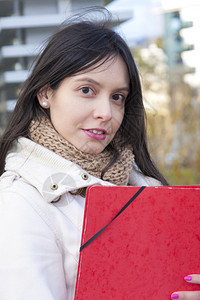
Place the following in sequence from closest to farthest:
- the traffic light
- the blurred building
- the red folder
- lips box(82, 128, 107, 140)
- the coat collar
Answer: the red folder
the coat collar
lips box(82, 128, 107, 140)
the blurred building
the traffic light

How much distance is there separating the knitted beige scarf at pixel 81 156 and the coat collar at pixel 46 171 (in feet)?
0.11

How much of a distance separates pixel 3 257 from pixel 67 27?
76cm

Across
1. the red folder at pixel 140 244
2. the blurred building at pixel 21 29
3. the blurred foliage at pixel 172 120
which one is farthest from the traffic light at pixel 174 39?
the red folder at pixel 140 244

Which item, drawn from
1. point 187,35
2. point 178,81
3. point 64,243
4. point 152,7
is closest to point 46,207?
point 64,243

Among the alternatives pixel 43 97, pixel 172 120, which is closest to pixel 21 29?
pixel 43 97

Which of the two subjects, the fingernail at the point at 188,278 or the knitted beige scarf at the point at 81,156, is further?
the knitted beige scarf at the point at 81,156

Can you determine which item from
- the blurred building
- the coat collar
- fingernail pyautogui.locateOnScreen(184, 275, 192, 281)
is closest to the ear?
the coat collar

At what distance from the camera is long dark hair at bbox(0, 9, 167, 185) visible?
4.27ft

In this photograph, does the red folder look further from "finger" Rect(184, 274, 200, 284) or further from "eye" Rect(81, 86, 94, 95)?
"eye" Rect(81, 86, 94, 95)

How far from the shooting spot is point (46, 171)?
123 centimetres

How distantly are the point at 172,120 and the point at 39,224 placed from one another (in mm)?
5885

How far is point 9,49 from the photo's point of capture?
3352 millimetres

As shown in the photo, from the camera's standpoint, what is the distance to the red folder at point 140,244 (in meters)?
0.97

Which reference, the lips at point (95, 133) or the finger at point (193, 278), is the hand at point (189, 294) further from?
the lips at point (95, 133)
